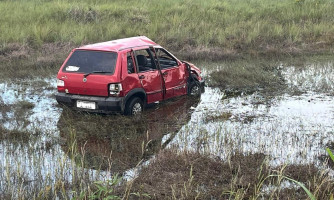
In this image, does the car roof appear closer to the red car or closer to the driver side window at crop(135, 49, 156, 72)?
the red car

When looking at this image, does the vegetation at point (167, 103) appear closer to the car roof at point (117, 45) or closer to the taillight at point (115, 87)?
the taillight at point (115, 87)

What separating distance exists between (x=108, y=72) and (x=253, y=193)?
436cm

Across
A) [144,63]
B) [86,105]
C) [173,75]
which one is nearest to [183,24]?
[173,75]

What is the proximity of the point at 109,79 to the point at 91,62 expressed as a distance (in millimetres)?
612

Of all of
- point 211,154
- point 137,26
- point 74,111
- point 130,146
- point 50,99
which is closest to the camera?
point 211,154

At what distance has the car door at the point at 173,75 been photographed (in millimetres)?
10459

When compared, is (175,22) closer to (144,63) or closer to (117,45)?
(144,63)

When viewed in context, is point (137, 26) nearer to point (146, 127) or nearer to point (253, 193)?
point (146, 127)

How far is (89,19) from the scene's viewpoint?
19.7m

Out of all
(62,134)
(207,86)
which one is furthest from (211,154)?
(207,86)

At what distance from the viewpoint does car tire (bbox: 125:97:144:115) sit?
9.29m

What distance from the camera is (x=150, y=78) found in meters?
9.86

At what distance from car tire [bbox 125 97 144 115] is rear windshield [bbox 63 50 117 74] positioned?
2.43 feet

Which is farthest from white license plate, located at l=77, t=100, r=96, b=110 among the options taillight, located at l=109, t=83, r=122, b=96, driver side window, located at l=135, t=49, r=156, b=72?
driver side window, located at l=135, t=49, r=156, b=72
